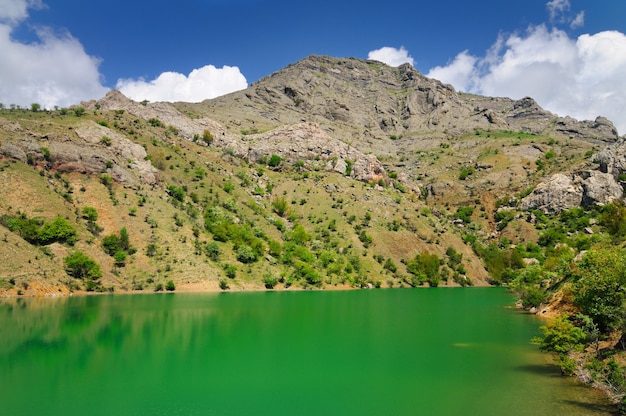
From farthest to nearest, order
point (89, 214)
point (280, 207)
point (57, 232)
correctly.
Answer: point (280, 207), point (89, 214), point (57, 232)

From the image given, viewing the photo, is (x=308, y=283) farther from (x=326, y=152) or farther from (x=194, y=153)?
(x=326, y=152)

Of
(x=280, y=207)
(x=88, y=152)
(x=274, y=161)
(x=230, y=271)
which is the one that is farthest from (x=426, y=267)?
(x=88, y=152)

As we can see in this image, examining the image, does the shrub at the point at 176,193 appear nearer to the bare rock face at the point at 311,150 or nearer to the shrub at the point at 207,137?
the shrub at the point at 207,137

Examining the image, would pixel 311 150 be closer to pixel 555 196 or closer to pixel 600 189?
pixel 555 196

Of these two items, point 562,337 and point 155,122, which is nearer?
point 562,337

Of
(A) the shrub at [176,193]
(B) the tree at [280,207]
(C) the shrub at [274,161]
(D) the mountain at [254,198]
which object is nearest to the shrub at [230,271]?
(D) the mountain at [254,198]

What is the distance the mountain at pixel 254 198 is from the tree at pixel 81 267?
0.22 meters

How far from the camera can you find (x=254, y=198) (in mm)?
111625

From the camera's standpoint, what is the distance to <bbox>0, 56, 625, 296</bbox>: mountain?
230ft

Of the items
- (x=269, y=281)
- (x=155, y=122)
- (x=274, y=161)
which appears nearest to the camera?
(x=269, y=281)

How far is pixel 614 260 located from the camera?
24172mm

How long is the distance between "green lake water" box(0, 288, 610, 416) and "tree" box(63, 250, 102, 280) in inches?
844

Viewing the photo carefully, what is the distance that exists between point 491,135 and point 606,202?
7234 cm

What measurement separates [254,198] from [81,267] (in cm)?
5232
